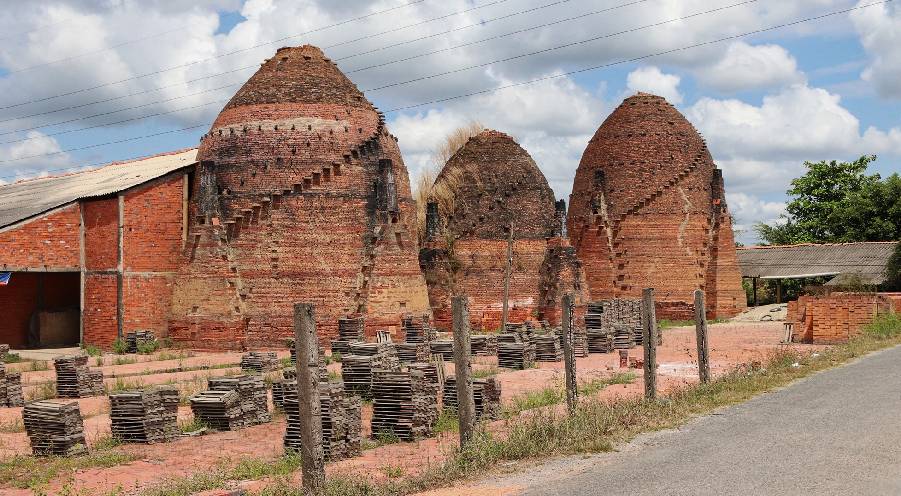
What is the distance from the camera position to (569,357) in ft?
35.0

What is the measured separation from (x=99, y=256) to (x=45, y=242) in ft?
4.32

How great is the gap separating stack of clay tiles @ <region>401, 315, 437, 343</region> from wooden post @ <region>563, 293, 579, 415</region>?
9.90 m

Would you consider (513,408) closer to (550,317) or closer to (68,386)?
(68,386)

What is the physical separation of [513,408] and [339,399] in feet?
11.1

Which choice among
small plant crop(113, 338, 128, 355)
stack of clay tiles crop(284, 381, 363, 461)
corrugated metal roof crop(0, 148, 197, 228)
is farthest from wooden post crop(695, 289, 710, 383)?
corrugated metal roof crop(0, 148, 197, 228)

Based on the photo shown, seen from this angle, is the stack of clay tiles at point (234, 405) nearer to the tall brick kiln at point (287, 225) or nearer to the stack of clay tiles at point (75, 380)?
the stack of clay tiles at point (75, 380)

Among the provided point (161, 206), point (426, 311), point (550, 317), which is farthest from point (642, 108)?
point (161, 206)

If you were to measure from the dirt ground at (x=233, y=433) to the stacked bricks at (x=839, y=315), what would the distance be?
904 millimetres

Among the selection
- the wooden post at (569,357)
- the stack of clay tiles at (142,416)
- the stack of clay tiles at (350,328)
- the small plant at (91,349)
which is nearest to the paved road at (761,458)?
the wooden post at (569,357)

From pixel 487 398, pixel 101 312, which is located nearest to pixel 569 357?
pixel 487 398

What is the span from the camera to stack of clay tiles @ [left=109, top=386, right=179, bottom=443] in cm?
1087

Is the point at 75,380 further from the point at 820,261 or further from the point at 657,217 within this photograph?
the point at 820,261

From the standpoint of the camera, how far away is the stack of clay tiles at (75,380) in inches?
607

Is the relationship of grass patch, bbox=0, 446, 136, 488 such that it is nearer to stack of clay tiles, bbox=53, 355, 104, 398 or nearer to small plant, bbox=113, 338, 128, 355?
stack of clay tiles, bbox=53, 355, 104, 398
